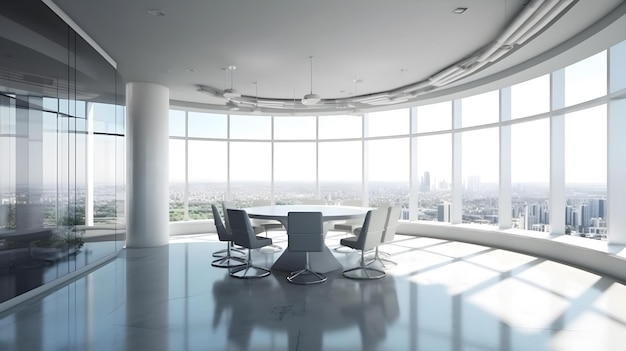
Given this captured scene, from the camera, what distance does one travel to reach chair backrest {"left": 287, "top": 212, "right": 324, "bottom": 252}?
4922mm

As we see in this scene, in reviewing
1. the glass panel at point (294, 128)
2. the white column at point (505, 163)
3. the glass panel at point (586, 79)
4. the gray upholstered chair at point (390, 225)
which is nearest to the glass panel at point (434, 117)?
the white column at point (505, 163)

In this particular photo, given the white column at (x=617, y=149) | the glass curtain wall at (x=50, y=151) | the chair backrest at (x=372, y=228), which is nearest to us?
the glass curtain wall at (x=50, y=151)

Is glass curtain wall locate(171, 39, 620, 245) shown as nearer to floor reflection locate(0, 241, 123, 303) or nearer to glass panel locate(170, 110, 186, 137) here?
glass panel locate(170, 110, 186, 137)

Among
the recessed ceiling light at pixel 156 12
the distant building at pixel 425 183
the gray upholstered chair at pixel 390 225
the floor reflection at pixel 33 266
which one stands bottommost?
the floor reflection at pixel 33 266

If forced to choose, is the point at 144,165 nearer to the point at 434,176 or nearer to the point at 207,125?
the point at 207,125

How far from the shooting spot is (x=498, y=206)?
26.8 feet

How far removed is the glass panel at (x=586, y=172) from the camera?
599 centimetres

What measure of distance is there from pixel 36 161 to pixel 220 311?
2.93 meters

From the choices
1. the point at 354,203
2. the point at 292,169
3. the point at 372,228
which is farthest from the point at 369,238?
the point at 292,169

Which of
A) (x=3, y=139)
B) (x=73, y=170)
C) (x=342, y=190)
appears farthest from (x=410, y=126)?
(x=3, y=139)

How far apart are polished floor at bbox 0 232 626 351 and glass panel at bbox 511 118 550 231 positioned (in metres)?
1.62

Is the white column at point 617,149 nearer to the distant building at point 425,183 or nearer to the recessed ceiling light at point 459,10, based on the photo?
the recessed ceiling light at point 459,10

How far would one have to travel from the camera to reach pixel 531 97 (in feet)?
24.2

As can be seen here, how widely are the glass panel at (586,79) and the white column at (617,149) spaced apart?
251 mm
